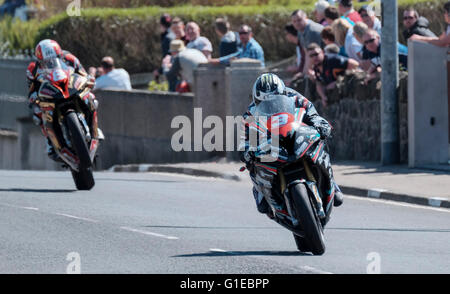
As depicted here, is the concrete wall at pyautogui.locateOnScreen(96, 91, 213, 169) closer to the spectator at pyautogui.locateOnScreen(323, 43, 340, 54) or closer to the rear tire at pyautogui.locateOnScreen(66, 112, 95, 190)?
the spectator at pyautogui.locateOnScreen(323, 43, 340, 54)

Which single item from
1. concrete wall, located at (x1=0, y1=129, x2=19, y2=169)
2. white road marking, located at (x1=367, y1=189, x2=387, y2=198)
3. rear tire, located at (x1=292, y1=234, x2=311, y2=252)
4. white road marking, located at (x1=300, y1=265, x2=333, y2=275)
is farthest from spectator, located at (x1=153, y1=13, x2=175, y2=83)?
white road marking, located at (x1=300, y1=265, x2=333, y2=275)

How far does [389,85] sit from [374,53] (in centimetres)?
80

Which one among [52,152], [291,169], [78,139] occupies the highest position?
[291,169]

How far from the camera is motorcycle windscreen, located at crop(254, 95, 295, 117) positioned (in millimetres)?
10844

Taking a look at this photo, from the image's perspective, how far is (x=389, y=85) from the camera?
1903 centimetres

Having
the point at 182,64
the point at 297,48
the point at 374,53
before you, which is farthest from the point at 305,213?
the point at 182,64

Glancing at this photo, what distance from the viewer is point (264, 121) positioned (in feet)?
35.6

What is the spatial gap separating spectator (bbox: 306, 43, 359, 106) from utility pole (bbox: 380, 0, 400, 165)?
964mm

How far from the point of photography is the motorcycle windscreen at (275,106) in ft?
35.6

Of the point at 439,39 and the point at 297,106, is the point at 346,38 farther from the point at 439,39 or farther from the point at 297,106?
the point at 297,106

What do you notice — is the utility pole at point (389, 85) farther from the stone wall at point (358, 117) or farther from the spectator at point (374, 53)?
the spectator at point (374, 53)

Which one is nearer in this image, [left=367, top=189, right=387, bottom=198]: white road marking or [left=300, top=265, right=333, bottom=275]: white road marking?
[left=300, top=265, right=333, bottom=275]: white road marking

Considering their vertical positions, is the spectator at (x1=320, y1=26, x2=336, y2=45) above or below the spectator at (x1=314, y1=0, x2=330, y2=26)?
below

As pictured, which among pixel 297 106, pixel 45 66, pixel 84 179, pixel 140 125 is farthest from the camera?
pixel 140 125
